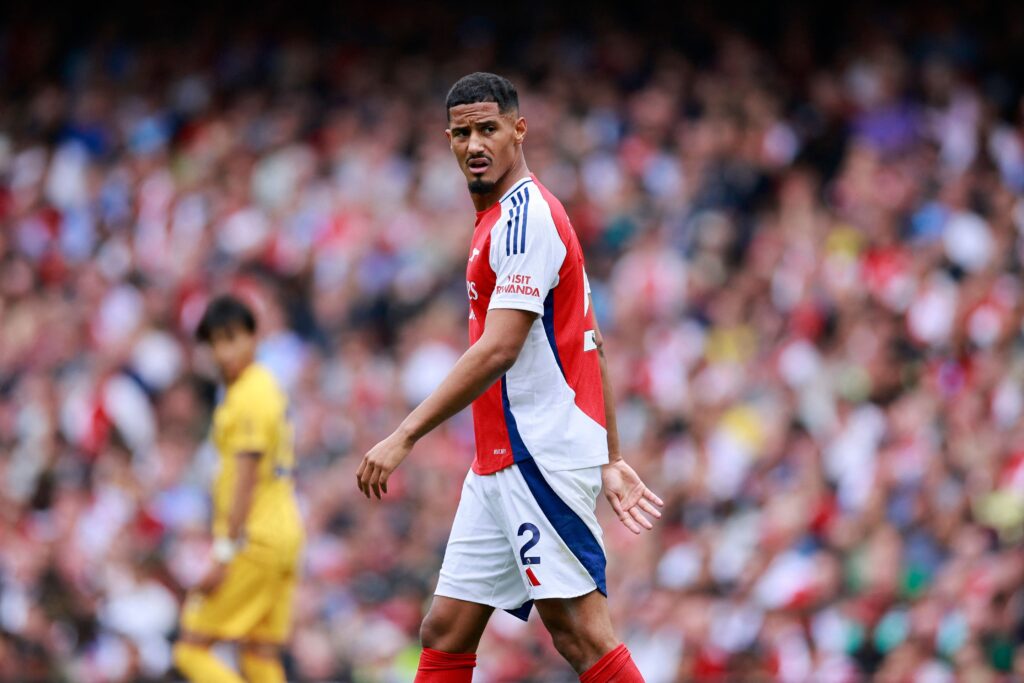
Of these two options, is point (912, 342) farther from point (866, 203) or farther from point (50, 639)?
point (50, 639)

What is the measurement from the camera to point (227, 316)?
26.3 feet

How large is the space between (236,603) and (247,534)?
37 cm

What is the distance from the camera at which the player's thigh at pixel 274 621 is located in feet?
26.6

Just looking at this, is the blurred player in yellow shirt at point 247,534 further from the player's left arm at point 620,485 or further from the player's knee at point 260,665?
the player's left arm at point 620,485

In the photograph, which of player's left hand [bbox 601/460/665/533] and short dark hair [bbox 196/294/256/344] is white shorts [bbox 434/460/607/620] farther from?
short dark hair [bbox 196/294/256/344]

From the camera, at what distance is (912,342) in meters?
12.0

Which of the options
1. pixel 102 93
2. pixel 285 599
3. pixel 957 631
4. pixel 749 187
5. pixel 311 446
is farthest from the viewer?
pixel 102 93

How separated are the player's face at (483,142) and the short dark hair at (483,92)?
0.02 m

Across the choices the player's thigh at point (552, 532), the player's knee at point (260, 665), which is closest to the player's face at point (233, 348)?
the player's knee at point (260, 665)

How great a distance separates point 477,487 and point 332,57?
12.0 metres

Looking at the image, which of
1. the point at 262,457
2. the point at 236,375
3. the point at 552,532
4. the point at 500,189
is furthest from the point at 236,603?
the point at 500,189

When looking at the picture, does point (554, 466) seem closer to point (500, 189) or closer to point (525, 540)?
point (525, 540)

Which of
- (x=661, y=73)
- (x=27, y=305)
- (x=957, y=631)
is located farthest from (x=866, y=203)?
(x=27, y=305)

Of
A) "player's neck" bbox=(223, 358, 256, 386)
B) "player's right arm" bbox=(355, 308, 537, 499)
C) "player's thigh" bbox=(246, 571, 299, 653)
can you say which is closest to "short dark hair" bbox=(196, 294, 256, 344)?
"player's neck" bbox=(223, 358, 256, 386)
